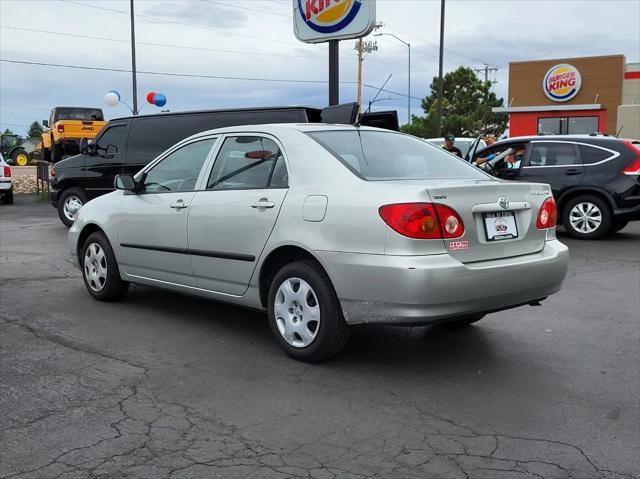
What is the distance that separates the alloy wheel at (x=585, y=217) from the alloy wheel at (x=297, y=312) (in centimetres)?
788

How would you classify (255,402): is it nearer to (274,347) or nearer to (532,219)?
(274,347)

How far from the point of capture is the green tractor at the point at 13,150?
112ft

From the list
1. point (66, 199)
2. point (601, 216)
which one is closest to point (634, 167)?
point (601, 216)

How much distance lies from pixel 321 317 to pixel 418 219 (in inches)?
35.2

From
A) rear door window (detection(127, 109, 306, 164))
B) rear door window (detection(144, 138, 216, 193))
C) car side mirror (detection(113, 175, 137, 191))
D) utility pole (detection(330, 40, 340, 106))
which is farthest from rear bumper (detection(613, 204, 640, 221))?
car side mirror (detection(113, 175, 137, 191))

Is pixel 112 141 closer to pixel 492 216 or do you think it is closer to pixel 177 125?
pixel 177 125

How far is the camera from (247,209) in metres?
4.93

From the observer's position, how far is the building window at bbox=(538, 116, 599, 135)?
3428cm

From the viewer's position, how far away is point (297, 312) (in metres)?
4.62

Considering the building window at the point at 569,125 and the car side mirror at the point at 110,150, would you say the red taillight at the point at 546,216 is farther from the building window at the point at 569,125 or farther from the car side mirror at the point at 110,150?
the building window at the point at 569,125

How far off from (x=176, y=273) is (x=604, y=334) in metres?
3.44

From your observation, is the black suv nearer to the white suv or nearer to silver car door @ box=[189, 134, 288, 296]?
silver car door @ box=[189, 134, 288, 296]

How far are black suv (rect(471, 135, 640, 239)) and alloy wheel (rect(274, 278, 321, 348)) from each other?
7804mm

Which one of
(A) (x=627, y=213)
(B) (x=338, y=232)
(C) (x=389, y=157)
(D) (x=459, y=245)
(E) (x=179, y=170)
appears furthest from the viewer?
(A) (x=627, y=213)
